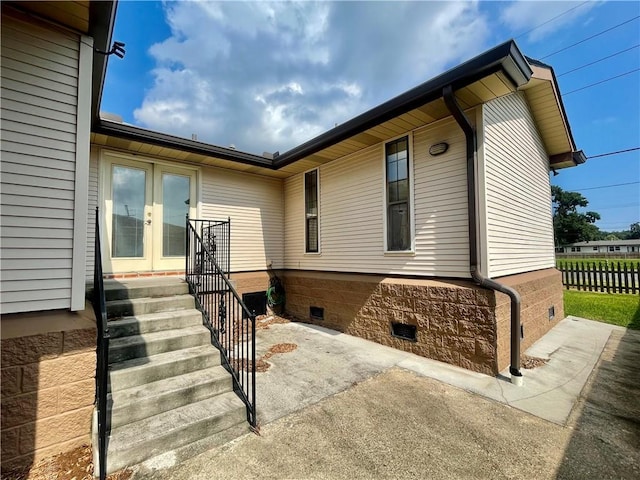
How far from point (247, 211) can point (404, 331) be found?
446cm

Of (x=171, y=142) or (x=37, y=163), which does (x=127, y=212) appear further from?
(x=37, y=163)

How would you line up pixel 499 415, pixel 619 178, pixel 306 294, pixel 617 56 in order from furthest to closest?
pixel 619 178, pixel 617 56, pixel 306 294, pixel 499 415

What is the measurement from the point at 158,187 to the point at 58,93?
3304mm

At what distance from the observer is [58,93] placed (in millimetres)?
2426

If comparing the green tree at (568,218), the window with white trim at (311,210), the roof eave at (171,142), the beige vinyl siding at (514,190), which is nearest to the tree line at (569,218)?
the green tree at (568,218)

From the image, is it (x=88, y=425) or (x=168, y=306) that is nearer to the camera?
(x=88, y=425)

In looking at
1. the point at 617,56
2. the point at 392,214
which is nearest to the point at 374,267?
the point at 392,214

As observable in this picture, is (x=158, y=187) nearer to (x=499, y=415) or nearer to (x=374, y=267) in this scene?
(x=374, y=267)

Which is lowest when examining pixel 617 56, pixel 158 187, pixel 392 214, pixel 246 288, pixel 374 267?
pixel 246 288

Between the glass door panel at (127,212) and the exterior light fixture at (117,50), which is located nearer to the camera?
the exterior light fixture at (117,50)

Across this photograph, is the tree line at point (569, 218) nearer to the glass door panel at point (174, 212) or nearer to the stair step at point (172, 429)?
the glass door panel at point (174, 212)

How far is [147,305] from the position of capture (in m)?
3.56

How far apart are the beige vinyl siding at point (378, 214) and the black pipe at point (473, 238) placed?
6.6 inches

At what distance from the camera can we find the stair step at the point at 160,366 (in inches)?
103
